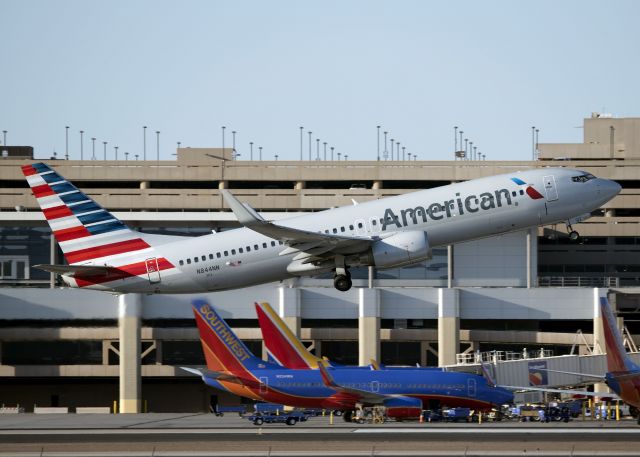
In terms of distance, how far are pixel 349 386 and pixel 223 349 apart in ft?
32.5

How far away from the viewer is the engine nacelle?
75.8m

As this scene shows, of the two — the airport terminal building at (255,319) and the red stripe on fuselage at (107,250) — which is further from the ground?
the red stripe on fuselage at (107,250)

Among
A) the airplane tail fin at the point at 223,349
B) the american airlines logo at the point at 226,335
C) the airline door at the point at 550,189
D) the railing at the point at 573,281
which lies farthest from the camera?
the railing at the point at 573,281

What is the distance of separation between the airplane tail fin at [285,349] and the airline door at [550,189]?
73.3ft

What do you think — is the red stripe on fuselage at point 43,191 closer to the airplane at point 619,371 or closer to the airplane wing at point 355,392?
the airplane wing at point 355,392

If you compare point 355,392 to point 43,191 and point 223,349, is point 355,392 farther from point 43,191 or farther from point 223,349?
point 43,191

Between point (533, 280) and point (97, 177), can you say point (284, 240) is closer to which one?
point (533, 280)

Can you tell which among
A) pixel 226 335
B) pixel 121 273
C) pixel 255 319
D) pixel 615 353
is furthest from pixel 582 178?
pixel 255 319

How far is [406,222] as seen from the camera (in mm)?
77188

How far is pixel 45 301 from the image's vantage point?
113812mm

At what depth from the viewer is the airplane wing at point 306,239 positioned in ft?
241

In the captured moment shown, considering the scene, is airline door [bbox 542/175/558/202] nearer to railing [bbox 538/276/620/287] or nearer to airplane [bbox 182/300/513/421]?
airplane [bbox 182/300/513/421]

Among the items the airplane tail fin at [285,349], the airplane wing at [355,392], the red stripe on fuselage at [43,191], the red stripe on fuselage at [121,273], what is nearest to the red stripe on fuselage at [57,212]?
the red stripe on fuselage at [43,191]

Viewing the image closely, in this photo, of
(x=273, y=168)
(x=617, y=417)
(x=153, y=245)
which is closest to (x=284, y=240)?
(x=153, y=245)
